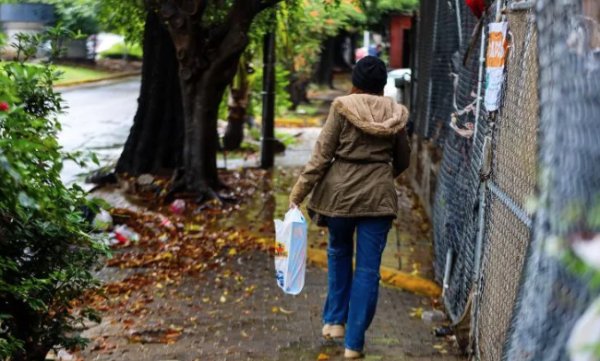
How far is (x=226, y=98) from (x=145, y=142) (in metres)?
4.45

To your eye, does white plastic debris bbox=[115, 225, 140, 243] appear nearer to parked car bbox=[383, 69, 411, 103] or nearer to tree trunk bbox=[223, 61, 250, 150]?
parked car bbox=[383, 69, 411, 103]

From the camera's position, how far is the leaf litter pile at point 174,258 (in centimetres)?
695

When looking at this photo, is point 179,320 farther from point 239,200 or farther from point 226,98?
point 226,98

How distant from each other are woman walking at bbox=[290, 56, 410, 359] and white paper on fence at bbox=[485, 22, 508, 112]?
2.56ft

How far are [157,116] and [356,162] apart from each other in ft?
26.8

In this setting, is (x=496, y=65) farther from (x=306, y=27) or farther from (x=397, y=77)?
(x=306, y=27)

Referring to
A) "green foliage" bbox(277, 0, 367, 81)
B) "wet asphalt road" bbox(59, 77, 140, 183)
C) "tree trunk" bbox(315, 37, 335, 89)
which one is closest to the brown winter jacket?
"wet asphalt road" bbox(59, 77, 140, 183)

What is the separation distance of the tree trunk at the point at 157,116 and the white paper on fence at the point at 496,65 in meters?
8.64

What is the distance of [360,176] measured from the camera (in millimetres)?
5723

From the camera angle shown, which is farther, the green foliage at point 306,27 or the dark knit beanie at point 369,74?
the green foliage at point 306,27

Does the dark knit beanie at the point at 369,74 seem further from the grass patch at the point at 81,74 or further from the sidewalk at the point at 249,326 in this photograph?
the grass patch at the point at 81,74

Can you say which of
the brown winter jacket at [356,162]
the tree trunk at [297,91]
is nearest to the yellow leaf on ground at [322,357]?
the brown winter jacket at [356,162]

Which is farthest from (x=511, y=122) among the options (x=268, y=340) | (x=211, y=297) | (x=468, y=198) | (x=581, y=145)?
(x=211, y=297)

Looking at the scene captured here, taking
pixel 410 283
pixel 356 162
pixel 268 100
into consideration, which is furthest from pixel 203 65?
pixel 356 162
